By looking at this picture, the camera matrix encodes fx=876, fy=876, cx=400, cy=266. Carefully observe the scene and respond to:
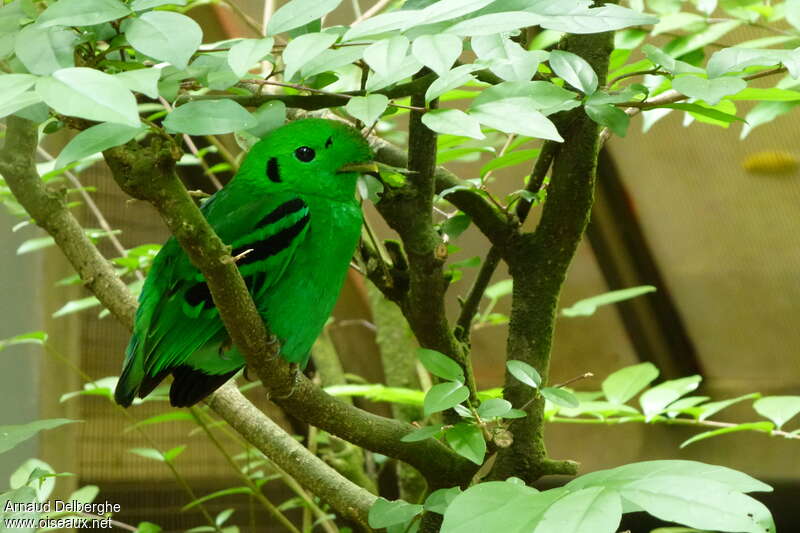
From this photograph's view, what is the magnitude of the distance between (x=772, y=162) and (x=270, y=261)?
1239mm

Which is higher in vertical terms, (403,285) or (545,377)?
(403,285)

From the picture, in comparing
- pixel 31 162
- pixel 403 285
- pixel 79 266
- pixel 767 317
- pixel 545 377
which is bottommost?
pixel 767 317

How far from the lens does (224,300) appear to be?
0.63 metres

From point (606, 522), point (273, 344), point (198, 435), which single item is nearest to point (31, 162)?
point (273, 344)

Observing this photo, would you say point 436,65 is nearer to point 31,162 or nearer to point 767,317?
point 31,162

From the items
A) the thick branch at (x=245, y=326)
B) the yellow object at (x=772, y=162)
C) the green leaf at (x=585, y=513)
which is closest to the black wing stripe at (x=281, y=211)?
the thick branch at (x=245, y=326)

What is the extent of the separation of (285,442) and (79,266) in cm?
31

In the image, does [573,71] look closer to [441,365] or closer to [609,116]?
[609,116]

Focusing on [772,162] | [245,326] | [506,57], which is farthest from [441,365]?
[772,162]

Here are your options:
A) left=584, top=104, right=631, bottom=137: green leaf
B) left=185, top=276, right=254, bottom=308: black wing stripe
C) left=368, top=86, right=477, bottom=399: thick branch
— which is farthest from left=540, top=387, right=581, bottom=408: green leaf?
left=185, top=276, right=254, bottom=308: black wing stripe

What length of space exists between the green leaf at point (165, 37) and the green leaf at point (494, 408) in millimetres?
373

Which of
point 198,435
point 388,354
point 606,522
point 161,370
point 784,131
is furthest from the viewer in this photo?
point 198,435

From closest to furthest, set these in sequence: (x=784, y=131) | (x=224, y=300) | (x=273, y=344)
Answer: (x=224, y=300), (x=273, y=344), (x=784, y=131)

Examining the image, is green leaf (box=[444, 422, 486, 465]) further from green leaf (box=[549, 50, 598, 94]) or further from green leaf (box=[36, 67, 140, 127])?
green leaf (box=[36, 67, 140, 127])
